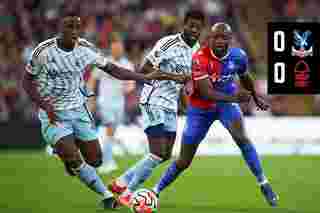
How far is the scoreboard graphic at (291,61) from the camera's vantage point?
→ 41.3ft

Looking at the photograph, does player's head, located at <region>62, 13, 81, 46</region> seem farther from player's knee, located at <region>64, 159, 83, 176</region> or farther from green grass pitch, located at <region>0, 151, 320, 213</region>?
green grass pitch, located at <region>0, 151, 320, 213</region>

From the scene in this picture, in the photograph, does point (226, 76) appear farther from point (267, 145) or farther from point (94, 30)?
point (94, 30)

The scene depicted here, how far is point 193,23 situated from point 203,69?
0.64 meters

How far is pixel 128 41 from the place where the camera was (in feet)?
87.0

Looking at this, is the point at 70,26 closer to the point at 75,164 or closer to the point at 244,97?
the point at 75,164

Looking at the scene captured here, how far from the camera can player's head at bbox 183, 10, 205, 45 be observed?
40.7ft

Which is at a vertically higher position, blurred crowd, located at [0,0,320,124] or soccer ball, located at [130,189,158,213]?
blurred crowd, located at [0,0,320,124]

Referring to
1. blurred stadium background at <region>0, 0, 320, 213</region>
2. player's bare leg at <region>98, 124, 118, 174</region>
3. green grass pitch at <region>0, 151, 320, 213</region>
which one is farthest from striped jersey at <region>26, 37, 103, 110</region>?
player's bare leg at <region>98, 124, 118, 174</region>

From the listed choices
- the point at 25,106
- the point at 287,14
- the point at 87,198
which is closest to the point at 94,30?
the point at 25,106

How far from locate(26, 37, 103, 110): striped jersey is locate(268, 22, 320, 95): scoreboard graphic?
2.24 meters

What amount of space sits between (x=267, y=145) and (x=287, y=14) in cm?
516

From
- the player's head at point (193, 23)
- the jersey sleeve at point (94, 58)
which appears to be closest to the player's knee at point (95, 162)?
the jersey sleeve at point (94, 58)

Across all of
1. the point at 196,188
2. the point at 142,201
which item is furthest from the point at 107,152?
the point at 142,201

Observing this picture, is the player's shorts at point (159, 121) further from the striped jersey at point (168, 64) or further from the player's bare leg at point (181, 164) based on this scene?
the player's bare leg at point (181, 164)
